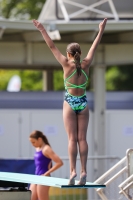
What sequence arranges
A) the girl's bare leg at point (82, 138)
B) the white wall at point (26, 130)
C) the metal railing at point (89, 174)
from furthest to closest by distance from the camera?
the white wall at point (26, 130) → the metal railing at point (89, 174) → the girl's bare leg at point (82, 138)

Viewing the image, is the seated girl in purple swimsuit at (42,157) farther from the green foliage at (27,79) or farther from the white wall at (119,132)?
the green foliage at (27,79)

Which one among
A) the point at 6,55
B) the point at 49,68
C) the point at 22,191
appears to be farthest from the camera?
the point at 49,68

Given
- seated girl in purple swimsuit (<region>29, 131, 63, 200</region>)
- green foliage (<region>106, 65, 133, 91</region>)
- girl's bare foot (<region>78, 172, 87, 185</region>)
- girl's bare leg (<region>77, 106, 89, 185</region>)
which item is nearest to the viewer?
girl's bare foot (<region>78, 172, 87, 185</region>)

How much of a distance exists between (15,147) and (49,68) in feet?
18.0

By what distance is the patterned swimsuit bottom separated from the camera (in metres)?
7.54

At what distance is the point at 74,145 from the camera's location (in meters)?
7.50

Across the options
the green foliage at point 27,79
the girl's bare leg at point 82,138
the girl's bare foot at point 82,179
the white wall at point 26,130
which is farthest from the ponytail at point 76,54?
the green foliage at point 27,79

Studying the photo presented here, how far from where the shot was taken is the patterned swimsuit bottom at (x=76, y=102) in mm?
7535

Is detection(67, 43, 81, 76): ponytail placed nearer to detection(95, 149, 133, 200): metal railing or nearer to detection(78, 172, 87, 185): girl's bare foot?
detection(78, 172, 87, 185): girl's bare foot

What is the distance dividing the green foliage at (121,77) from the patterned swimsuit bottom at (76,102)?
26.9 meters

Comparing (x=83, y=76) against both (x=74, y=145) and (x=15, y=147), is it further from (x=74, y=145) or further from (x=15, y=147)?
(x=15, y=147)

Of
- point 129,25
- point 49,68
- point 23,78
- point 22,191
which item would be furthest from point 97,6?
point 23,78

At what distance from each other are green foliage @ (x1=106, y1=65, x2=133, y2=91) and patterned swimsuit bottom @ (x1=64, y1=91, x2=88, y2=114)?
2691 centimetres

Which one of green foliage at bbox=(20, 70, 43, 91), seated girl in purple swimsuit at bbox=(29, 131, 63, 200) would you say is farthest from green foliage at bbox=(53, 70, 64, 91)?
seated girl in purple swimsuit at bbox=(29, 131, 63, 200)
